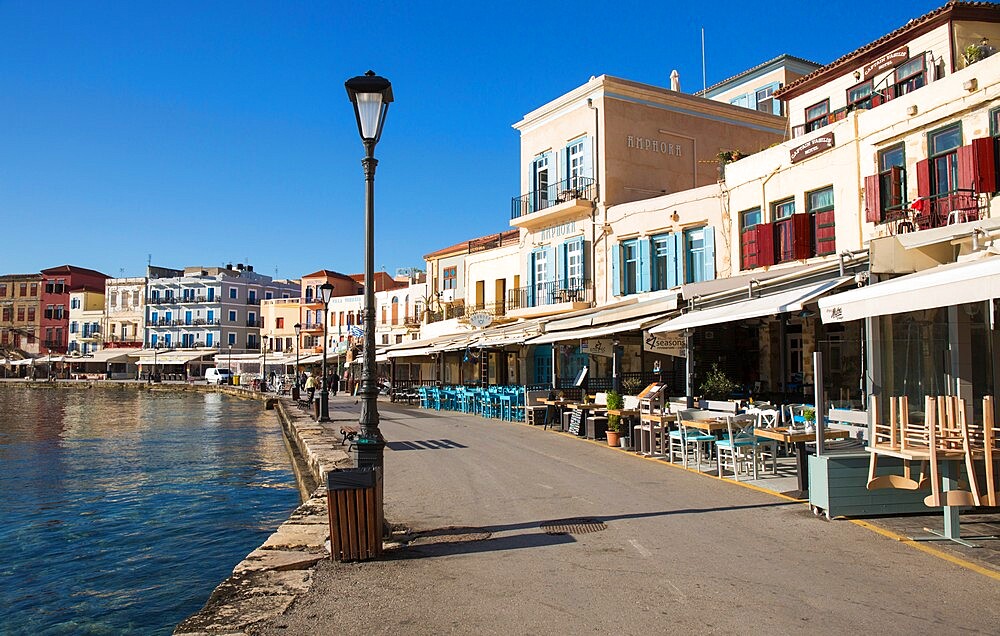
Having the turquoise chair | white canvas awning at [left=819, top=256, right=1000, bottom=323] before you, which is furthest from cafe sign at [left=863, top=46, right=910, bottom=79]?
white canvas awning at [left=819, top=256, right=1000, bottom=323]

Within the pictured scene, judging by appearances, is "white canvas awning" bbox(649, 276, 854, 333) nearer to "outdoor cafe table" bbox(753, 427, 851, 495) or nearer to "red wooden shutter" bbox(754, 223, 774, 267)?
"outdoor cafe table" bbox(753, 427, 851, 495)

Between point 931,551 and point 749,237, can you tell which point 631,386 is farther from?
point 931,551

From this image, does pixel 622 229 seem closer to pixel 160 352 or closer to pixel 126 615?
pixel 126 615

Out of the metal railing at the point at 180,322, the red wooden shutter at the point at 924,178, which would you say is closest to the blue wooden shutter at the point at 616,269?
the red wooden shutter at the point at 924,178

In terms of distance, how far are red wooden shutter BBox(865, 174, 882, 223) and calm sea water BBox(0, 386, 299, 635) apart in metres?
12.2

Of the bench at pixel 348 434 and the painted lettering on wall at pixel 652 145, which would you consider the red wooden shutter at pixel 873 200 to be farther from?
the bench at pixel 348 434

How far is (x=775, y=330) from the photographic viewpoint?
63.4 feet

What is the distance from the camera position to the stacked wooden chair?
19.0 ft

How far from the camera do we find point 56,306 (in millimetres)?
81812

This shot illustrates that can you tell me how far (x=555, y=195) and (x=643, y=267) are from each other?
512cm

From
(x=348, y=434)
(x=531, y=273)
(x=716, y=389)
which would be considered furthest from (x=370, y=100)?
(x=531, y=273)

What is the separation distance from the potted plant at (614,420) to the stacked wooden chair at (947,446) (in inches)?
305

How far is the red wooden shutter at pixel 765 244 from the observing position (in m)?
17.6

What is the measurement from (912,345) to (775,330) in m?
11.9
